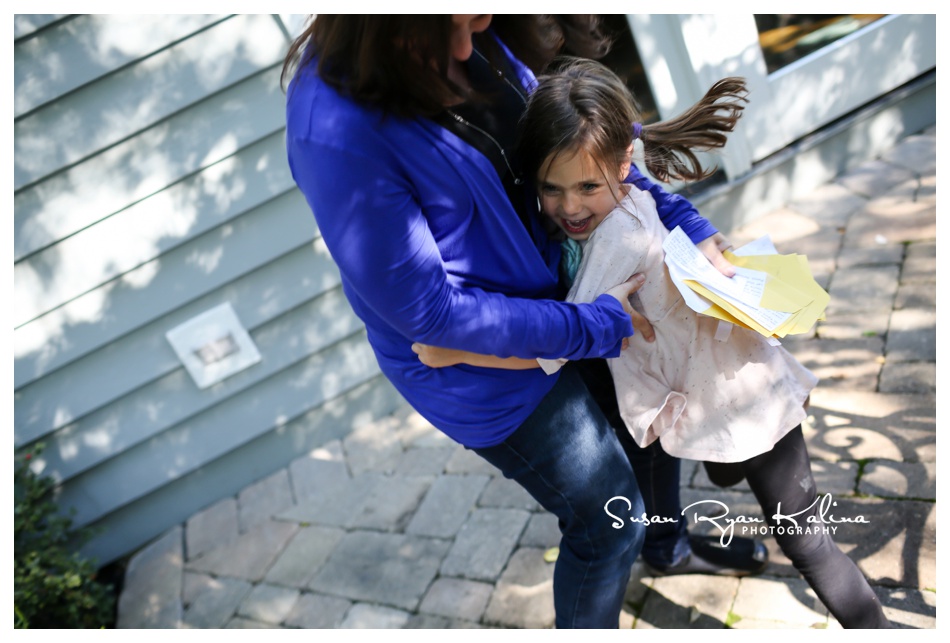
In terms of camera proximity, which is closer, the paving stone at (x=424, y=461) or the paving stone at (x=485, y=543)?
the paving stone at (x=485, y=543)

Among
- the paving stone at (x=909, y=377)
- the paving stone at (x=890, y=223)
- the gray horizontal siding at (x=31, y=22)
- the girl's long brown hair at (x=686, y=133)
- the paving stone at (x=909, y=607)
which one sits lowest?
the paving stone at (x=909, y=607)

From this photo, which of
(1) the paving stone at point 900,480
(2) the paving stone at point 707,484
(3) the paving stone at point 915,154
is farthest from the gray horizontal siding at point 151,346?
(3) the paving stone at point 915,154

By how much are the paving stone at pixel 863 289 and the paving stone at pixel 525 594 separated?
1.47 metres

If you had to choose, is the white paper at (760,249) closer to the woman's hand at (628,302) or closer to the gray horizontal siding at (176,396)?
the woman's hand at (628,302)

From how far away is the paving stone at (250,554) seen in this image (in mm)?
2863

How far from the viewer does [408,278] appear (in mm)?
1214

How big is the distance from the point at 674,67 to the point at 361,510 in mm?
2295

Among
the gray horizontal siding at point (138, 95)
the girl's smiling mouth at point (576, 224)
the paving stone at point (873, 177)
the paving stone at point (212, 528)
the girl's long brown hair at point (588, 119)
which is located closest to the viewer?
the girl's long brown hair at point (588, 119)

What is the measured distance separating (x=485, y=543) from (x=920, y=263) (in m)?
1.96

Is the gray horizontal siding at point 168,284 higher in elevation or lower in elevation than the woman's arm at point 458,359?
higher

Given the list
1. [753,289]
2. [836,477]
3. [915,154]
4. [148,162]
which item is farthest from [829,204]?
[148,162]

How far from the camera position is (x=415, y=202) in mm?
1251

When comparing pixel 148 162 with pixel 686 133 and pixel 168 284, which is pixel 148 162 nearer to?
pixel 168 284
